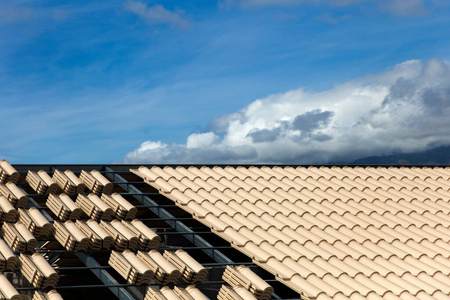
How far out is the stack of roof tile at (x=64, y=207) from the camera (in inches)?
589

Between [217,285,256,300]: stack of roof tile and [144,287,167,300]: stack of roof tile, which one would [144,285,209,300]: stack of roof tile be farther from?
[217,285,256,300]: stack of roof tile

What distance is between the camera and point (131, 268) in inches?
496

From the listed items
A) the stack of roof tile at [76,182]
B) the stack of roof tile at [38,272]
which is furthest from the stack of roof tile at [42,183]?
the stack of roof tile at [38,272]

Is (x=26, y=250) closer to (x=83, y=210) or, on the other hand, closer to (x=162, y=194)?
(x=83, y=210)

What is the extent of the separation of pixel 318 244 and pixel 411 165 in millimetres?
9659

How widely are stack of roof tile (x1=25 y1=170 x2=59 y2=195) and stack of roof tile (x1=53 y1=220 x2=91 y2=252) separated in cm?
232

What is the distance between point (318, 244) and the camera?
50.6 ft

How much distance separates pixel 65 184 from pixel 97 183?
33.8 inches

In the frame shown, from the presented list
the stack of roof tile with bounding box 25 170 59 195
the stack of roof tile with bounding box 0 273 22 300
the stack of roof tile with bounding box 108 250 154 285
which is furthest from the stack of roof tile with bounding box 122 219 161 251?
the stack of roof tile with bounding box 0 273 22 300

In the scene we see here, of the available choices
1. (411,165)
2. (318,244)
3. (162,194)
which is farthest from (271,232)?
(411,165)

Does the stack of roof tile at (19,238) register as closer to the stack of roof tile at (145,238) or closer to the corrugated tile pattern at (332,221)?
the stack of roof tile at (145,238)

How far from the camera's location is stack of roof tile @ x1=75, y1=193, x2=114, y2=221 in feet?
49.7

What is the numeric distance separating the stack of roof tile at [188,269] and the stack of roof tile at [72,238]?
1.92m

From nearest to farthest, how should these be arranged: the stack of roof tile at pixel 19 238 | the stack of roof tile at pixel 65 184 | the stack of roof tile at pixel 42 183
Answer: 1. the stack of roof tile at pixel 19 238
2. the stack of roof tile at pixel 42 183
3. the stack of roof tile at pixel 65 184
